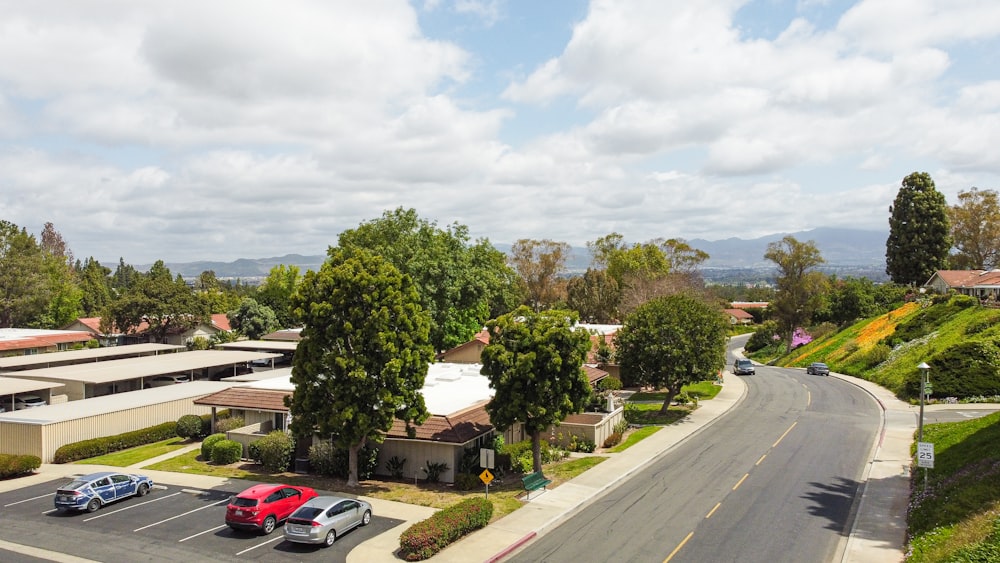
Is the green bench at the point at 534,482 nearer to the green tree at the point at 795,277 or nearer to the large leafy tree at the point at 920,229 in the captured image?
the green tree at the point at 795,277

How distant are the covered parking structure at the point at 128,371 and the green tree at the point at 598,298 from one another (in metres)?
48.0

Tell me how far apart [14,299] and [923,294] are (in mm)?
109736

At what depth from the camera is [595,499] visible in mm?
26297

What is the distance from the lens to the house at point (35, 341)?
6378 cm

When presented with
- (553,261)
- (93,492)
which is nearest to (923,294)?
(553,261)

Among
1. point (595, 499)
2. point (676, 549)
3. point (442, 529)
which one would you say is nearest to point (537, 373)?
point (595, 499)

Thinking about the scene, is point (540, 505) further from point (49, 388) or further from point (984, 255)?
point (984, 255)

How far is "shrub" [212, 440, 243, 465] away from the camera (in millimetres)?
31516

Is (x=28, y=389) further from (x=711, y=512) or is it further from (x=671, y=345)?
(x=711, y=512)

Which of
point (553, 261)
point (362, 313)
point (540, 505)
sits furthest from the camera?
point (553, 261)

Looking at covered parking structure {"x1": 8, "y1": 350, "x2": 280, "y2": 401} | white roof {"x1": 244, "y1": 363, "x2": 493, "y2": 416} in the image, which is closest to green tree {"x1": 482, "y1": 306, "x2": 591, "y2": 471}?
white roof {"x1": 244, "y1": 363, "x2": 493, "y2": 416}

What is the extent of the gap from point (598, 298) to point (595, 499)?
66947 millimetres

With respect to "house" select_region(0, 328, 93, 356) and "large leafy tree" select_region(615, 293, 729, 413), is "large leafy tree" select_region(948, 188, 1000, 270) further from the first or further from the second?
"house" select_region(0, 328, 93, 356)

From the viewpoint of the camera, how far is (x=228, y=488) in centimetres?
2761
